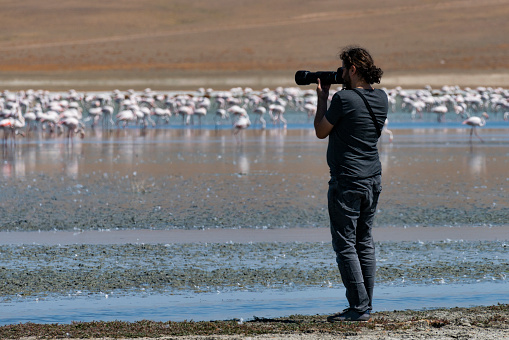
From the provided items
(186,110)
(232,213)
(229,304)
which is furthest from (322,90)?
(186,110)

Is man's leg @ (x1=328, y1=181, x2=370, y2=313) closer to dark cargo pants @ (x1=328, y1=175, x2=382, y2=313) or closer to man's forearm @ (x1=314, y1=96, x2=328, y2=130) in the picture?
dark cargo pants @ (x1=328, y1=175, x2=382, y2=313)

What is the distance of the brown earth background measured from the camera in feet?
220

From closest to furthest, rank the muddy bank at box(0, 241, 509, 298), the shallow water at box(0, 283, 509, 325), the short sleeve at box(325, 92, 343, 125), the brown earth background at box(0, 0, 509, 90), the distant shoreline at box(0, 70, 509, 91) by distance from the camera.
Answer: the short sleeve at box(325, 92, 343, 125) → the shallow water at box(0, 283, 509, 325) → the muddy bank at box(0, 241, 509, 298) → the distant shoreline at box(0, 70, 509, 91) → the brown earth background at box(0, 0, 509, 90)

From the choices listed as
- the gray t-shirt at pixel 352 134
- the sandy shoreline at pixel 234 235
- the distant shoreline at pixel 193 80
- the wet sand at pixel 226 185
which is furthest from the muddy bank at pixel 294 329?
the distant shoreline at pixel 193 80

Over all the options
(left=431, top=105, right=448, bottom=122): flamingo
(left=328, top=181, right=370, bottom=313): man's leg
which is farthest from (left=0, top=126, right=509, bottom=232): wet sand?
(left=431, top=105, right=448, bottom=122): flamingo

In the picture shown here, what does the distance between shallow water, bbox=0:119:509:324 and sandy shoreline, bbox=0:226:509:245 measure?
0.07 metres

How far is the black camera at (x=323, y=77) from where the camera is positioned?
233 inches

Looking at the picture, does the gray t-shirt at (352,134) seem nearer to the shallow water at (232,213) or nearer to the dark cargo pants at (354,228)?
the dark cargo pants at (354,228)

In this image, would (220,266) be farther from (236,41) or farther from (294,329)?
(236,41)

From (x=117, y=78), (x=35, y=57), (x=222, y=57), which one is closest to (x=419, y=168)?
(x=117, y=78)

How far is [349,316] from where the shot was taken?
582 cm

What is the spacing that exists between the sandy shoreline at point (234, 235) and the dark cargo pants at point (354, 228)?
10.5 feet

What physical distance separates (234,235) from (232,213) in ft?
5.46

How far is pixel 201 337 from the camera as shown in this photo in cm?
538
